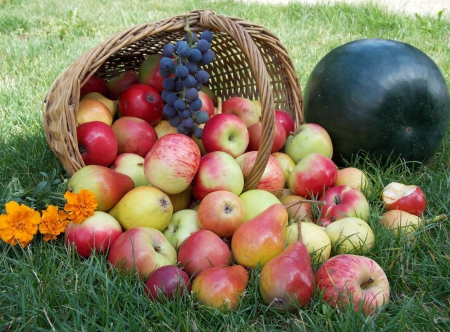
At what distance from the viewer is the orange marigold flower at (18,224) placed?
Answer: 187 centimetres

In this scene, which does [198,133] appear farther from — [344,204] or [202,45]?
[344,204]

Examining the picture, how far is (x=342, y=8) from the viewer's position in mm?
5633

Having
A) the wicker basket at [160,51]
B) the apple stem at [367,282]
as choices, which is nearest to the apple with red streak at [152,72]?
the wicker basket at [160,51]

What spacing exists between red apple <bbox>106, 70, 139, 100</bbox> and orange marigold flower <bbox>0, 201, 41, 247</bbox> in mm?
1074

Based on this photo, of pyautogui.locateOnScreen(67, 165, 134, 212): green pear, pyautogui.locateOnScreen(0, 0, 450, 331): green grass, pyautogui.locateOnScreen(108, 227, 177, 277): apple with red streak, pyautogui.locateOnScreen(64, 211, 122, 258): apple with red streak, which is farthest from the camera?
pyautogui.locateOnScreen(67, 165, 134, 212): green pear

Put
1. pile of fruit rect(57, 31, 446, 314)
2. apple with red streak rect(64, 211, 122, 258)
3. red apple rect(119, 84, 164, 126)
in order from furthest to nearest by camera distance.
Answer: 1. red apple rect(119, 84, 164, 126)
2. apple with red streak rect(64, 211, 122, 258)
3. pile of fruit rect(57, 31, 446, 314)

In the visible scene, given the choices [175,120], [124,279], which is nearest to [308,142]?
[175,120]

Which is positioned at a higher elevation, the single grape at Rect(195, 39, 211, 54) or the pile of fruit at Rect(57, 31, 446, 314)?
the single grape at Rect(195, 39, 211, 54)

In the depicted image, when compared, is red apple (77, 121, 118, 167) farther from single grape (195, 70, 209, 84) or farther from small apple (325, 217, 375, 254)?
small apple (325, 217, 375, 254)

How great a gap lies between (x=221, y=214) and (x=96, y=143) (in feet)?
2.31

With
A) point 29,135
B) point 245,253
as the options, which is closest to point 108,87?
point 29,135

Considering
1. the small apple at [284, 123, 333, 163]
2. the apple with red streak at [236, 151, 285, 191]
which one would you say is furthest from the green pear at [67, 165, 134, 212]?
the small apple at [284, 123, 333, 163]

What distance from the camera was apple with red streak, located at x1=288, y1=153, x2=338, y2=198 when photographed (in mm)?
2320

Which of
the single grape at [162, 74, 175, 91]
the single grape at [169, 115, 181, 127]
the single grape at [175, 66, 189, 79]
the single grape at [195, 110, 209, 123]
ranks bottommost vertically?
the single grape at [169, 115, 181, 127]
